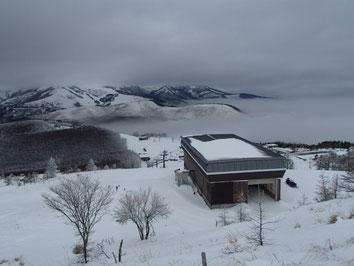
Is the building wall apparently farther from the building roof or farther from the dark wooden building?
the building roof

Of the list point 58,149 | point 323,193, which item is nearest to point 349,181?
point 323,193

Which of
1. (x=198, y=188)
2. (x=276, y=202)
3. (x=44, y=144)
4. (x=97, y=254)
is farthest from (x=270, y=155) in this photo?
(x=44, y=144)

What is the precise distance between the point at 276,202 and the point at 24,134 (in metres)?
162

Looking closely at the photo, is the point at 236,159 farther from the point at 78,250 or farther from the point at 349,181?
the point at 78,250

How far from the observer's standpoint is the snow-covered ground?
688 centimetres

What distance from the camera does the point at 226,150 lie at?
3344cm

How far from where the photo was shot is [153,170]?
47.9 m

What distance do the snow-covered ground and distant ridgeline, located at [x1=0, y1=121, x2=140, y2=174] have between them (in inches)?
3002

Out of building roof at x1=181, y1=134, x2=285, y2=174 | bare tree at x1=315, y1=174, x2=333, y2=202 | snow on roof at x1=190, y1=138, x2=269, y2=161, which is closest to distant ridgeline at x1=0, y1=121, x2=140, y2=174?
snow on roof at x1=190, y1=138, x2=269, y2=161

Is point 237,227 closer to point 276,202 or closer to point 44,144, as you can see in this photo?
point 276,202

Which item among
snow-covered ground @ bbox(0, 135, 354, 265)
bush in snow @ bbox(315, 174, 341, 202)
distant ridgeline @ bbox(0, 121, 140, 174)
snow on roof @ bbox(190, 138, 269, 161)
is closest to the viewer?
snow-covered ground @ bbox(0, 135, 354, 265)

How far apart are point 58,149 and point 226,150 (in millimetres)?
121325

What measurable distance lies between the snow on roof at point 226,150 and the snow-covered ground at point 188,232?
6.01 m

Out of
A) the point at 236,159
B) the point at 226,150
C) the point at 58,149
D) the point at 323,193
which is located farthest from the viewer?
the point at 58,149
